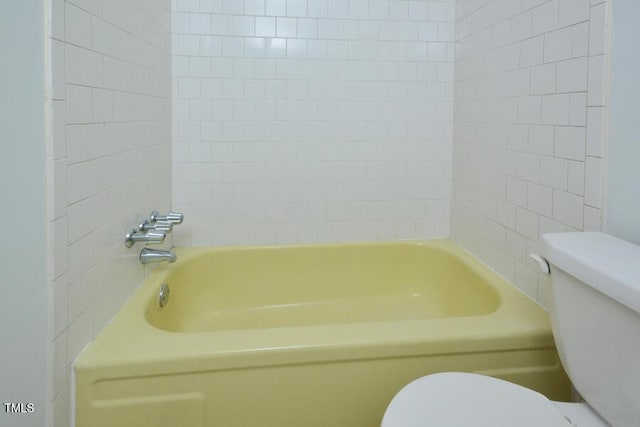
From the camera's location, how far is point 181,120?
212 centimetres

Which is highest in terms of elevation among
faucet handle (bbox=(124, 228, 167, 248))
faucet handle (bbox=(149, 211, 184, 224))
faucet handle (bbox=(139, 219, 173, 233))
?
faucet handle (bbox=(149, 211, 184, 224))

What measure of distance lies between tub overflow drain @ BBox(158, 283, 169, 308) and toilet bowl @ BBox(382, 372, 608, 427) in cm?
106

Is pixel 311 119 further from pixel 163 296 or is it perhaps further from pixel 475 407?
Answer: pixel 475 407

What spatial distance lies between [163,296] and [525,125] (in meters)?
1.50

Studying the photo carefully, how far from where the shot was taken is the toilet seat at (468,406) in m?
0.93

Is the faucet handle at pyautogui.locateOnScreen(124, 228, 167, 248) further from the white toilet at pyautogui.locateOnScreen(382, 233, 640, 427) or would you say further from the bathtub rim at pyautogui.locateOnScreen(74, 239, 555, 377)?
the white toilet at pyautogui.locateOnScreen(382, 233, 640, 427)

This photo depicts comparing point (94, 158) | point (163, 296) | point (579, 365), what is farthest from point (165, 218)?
point (579, 365)

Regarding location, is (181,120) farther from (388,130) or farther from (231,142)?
(388,130)

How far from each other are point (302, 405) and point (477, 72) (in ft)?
5.15

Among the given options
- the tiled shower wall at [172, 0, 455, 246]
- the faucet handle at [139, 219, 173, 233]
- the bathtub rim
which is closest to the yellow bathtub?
the bathtub rim

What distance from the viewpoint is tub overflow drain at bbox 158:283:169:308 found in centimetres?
171

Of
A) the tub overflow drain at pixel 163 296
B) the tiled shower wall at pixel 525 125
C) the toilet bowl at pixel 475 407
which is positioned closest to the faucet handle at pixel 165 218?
the tub overflow drain at pixel 163 296

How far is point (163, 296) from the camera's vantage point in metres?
1.74

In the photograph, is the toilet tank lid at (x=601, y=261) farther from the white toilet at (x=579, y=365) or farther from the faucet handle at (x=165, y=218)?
the faucet handle at (x=165, y=218)
